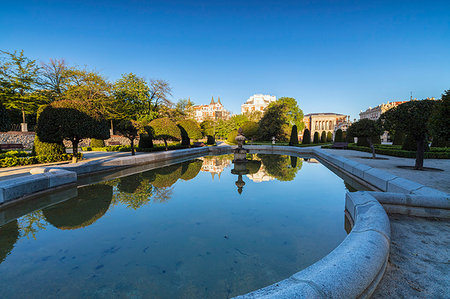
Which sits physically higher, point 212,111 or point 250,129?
point 212,111

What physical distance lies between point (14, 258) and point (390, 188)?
10431 mm

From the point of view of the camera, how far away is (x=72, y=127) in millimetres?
11938

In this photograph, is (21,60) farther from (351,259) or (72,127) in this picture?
(351,259)

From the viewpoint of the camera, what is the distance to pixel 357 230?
346 cm

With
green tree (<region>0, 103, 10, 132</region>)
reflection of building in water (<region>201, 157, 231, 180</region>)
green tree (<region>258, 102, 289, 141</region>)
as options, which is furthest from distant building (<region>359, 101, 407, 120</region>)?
green tree (<region>0, 103, 10, 132</region>)

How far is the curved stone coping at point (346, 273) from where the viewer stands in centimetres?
192

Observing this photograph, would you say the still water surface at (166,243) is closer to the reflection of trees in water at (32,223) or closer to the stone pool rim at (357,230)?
the reflection of trees in water at (32,223)

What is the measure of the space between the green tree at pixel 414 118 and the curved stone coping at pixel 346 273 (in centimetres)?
924

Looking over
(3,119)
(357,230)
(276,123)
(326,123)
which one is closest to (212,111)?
(326,123)

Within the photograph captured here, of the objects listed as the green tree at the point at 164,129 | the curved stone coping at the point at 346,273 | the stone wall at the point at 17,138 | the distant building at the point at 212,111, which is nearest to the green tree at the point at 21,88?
the stone wall at the point at 17,138

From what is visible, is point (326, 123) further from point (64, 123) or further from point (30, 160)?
point (30, 160)

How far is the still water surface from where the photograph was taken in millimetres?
3166

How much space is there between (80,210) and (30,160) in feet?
30.8

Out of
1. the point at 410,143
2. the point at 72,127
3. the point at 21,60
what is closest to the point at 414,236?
the point at 72,127
